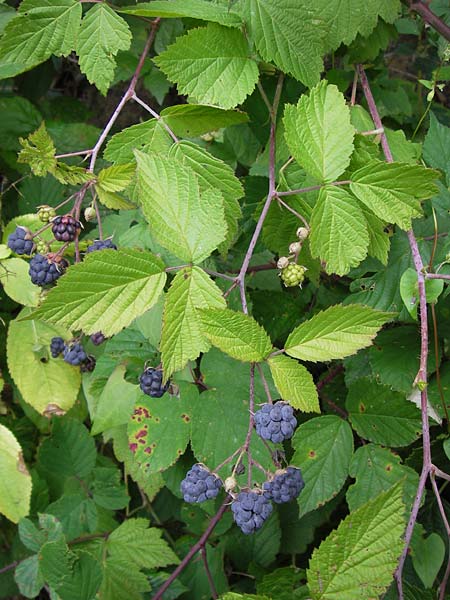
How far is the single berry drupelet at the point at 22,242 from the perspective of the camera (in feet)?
4.29

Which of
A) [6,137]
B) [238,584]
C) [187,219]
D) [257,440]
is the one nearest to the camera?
[187,219]

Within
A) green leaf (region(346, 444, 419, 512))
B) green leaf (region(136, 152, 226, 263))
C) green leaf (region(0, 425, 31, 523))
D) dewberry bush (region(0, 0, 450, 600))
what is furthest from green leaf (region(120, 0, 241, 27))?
green leaf (region(0, 425, 31, 523))

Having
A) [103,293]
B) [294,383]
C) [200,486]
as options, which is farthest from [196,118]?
[200,486]

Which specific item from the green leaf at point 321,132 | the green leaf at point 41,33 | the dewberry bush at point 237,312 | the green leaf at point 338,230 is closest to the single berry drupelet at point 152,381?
the dewberry bush at point 237,312

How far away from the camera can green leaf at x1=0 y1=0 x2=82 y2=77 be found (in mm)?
1257

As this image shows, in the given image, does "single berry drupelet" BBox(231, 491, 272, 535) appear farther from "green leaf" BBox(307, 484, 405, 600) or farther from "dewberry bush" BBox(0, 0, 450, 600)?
"green leaf" BBox(307, 484, 405, 600)

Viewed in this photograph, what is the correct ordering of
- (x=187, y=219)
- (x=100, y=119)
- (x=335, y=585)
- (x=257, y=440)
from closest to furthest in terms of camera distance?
(x=335, y=585) → (x=187, y=219) → (x=257, y=440) → (x=100, y=119)

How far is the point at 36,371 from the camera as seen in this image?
164 centimetres

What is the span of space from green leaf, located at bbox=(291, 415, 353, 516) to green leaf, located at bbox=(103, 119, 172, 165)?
69 centimetres

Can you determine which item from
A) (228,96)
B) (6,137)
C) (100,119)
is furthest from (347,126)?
(100,119)

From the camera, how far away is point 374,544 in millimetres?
925

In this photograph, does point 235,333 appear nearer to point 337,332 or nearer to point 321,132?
point 337,332

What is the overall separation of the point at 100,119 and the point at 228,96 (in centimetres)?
153

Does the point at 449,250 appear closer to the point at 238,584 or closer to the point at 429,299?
the point at 429,299
